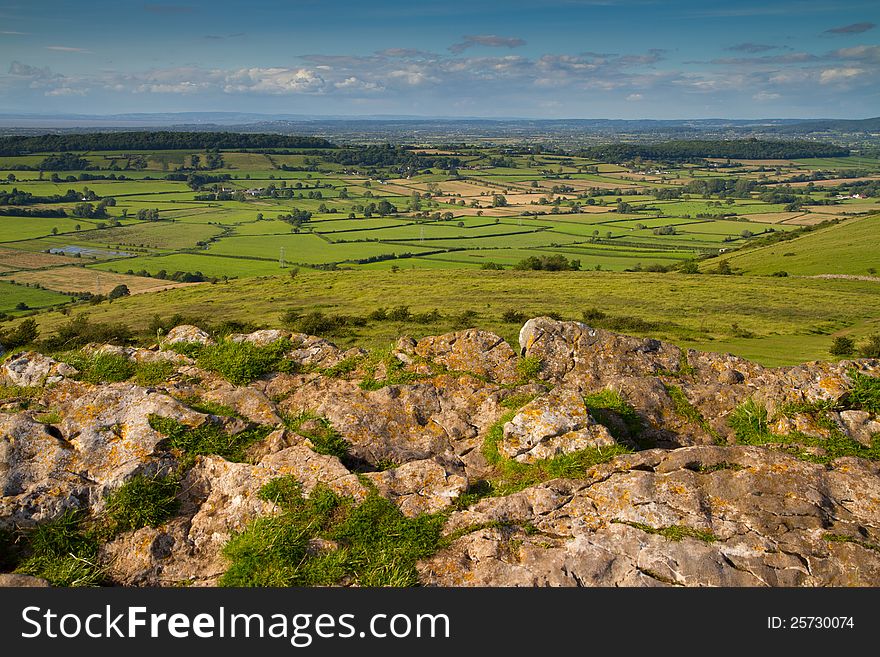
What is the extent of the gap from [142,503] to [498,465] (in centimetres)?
597

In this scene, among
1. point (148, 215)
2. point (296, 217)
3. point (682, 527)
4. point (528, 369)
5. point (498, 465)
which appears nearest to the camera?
point (682, 527)

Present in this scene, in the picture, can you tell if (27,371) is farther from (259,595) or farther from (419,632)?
(419,632)

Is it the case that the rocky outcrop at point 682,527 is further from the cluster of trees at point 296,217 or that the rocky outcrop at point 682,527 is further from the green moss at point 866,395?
the cluster of trees at point 296,217

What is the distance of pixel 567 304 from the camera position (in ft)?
231

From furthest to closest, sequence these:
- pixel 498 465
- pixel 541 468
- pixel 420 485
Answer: pixel 498 465 → pixel 541 468 → pixel 420 485

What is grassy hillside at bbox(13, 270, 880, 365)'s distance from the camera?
173 feet

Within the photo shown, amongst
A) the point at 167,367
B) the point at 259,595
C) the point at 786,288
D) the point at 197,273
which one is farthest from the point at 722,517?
the point at 197,273

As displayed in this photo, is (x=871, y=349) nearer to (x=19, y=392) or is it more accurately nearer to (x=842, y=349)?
(x=842, y=349)

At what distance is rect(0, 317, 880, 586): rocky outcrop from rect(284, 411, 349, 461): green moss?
5cm

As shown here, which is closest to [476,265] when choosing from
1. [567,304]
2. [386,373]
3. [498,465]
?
[567,304]

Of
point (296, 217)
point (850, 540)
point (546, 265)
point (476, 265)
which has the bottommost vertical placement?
point (476, 265)

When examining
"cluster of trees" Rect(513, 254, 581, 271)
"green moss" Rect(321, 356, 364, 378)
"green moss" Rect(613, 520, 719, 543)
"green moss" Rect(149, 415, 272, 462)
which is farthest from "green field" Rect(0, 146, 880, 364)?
"green moss" Rect(613, 520, 719, 543)

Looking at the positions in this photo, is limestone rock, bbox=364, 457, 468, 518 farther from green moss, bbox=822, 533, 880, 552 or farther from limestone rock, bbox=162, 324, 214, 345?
limestone rock, bbox=162, 324, 214, 345

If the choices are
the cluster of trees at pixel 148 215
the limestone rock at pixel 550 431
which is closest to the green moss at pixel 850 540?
the limestone rock at pixel 550 431
